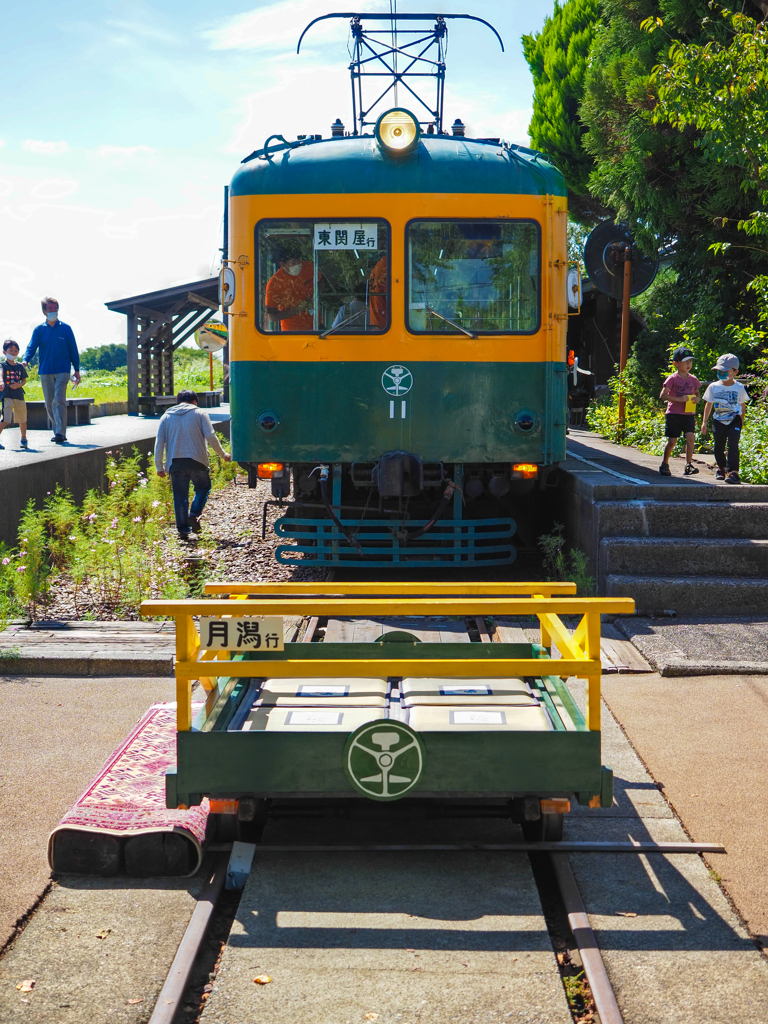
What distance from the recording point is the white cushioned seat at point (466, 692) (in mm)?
4449

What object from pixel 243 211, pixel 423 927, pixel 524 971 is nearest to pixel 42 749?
pixel 423 927

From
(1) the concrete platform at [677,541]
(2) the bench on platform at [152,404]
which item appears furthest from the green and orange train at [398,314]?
(2) the bench on platform at [152,404]

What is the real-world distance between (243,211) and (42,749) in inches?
191

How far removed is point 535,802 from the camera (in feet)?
13.1

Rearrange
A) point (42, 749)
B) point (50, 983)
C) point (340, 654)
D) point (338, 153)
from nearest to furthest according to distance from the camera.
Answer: point (50, 983) → point (340, 654) → point (42, 749) → point (338, 153)

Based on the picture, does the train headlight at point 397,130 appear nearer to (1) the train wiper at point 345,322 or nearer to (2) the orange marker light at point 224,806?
(1) the train wiper at point 345,322

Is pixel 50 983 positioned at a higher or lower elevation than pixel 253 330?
lower

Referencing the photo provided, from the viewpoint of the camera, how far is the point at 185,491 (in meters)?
10.4

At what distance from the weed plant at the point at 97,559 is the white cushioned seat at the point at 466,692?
3628mm

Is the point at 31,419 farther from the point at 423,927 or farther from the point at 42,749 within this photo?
the point at 423,927

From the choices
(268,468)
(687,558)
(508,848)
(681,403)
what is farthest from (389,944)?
(681,403)

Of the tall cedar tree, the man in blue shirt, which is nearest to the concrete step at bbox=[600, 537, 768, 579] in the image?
the tall cedar tree

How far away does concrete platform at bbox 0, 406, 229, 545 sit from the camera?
32.3 ft

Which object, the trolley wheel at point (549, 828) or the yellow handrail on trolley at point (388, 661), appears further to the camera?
the trolley wheel at point (549, 828)
